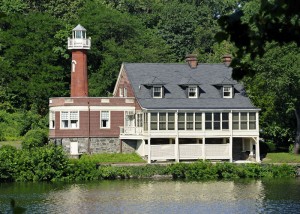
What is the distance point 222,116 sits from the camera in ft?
167

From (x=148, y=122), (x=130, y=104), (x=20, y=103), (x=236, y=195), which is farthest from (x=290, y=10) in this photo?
(x=20, y=103)

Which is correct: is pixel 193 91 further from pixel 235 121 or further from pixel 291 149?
pixel 291 149

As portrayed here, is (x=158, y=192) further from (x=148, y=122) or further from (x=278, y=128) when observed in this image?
(x=278, y=128)

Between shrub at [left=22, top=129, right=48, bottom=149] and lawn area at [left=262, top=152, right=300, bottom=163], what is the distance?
1339 cm

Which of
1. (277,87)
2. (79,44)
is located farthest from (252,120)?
(79,44)

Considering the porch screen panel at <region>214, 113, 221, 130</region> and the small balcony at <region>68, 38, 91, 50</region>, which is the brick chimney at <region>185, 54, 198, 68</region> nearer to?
the porch screen panel at <region>214, 113, 221, 130</region>

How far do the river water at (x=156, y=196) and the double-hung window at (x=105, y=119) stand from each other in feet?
29.4

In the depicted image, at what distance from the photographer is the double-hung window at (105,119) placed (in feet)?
174

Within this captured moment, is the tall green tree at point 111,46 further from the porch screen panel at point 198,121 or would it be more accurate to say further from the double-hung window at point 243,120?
the double-hung window at point 243,120

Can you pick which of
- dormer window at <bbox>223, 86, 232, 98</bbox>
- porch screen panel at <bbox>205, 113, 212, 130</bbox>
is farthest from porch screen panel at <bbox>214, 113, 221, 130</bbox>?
dormer window at <bbox>223, 86, 232, 98</bbox>

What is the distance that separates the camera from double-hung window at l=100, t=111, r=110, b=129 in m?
Result: 53.1

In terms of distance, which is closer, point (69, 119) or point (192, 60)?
point (69, 119)

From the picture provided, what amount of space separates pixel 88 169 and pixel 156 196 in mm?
7812

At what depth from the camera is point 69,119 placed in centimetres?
5253
